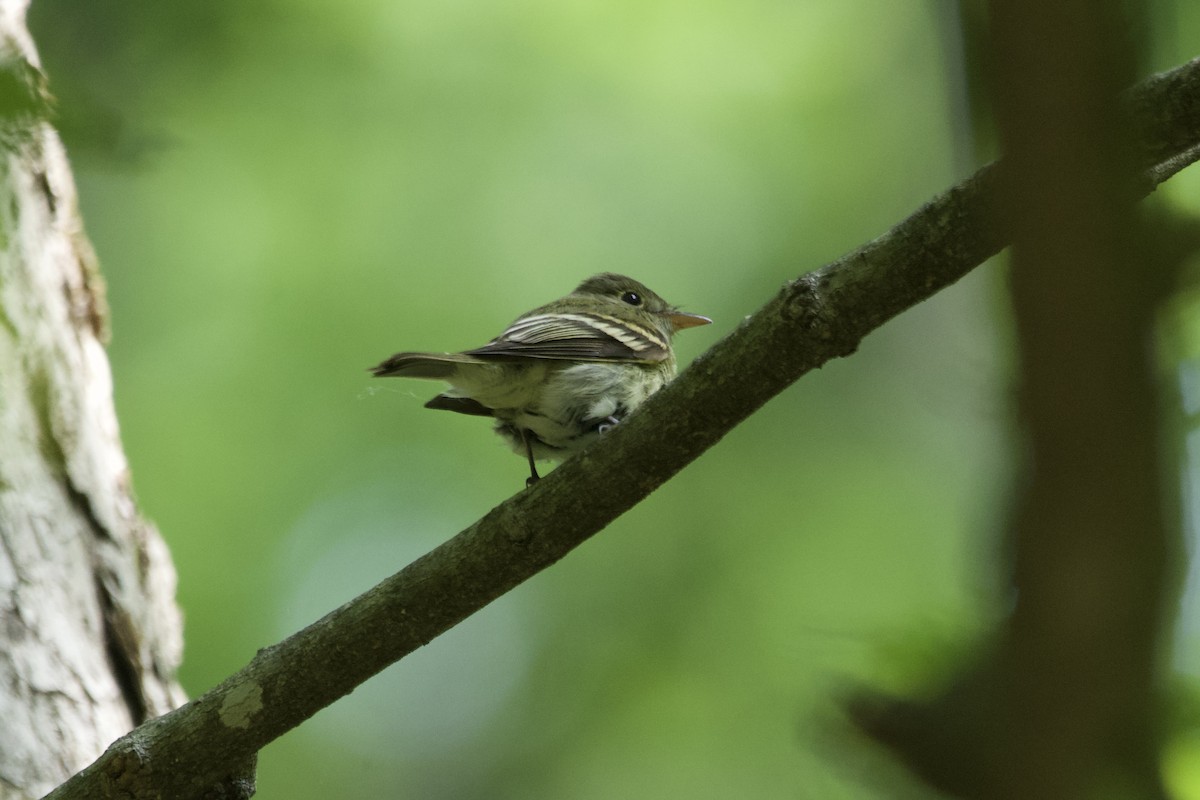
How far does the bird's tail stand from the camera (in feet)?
14.6

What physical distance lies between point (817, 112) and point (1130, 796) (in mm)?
9184

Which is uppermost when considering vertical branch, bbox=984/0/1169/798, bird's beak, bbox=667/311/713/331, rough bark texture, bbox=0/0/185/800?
bird's beak, bbox=667/311/713/331

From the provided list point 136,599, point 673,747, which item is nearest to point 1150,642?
point 136,599

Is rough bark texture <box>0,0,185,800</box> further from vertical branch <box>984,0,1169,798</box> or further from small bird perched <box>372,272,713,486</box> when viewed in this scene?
vertical branch <box>984,0,1169,798</box>

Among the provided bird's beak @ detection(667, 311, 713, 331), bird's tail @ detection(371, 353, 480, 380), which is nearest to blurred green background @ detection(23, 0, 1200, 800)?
bird's beak @ detection(667, 311, 713, 331)

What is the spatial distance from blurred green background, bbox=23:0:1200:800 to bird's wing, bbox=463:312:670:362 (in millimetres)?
2093

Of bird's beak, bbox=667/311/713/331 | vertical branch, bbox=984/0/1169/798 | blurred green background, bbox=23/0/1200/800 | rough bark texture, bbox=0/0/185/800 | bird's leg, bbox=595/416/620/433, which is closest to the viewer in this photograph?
vertical branch, bbox=984/0/1169/798

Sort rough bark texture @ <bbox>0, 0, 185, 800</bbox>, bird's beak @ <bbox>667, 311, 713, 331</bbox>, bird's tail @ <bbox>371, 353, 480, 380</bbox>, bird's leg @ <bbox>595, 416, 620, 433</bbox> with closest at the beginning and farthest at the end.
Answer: rough bark texture @ <bbox>0, 0, 185, 800</bbox> < bird's tail @ <bbox>371, 353, 480, 380</bbox> < bird's leg @ <bbox>595, 416, 620, 433</bbox> < bird's beak @ <bbox>667, 311, 713, 331</bbox>

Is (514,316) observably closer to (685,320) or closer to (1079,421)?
(685,320)

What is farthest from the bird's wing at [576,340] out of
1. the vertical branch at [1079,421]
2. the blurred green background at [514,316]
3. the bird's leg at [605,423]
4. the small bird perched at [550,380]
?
the vertical branch at [1079,421]

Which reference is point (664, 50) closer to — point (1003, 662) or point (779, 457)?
point (779, 457)

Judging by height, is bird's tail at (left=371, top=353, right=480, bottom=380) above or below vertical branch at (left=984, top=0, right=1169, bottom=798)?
above

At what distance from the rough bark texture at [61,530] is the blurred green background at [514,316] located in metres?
2.58

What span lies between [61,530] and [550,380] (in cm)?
202
